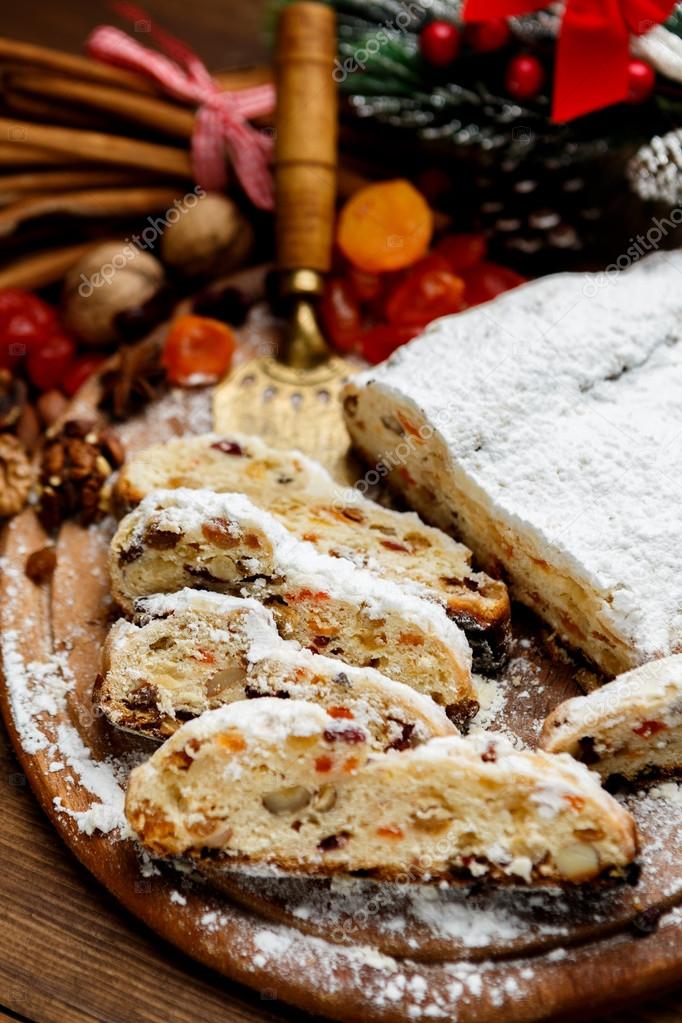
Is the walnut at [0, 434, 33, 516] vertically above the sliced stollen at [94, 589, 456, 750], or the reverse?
the sliced stollen at [94, 589, 456, 750]

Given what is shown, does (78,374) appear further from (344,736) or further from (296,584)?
(344,736)

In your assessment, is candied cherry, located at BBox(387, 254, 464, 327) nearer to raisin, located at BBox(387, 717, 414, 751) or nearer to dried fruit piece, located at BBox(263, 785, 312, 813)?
raisin, located at BBox(387, 717, 414, 751)

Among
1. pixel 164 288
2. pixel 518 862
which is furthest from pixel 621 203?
pixel 518 862

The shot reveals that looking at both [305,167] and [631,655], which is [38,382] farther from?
[631,655]

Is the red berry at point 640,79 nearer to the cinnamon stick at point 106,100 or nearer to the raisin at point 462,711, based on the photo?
the cinnamon stick at point 106,100

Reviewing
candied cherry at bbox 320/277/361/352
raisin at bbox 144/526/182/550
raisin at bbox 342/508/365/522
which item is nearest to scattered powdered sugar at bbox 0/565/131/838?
raisin at bbox 144/526/182/550

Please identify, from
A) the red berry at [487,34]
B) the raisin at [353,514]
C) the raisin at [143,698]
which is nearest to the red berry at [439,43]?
the red berry at [487,34]
